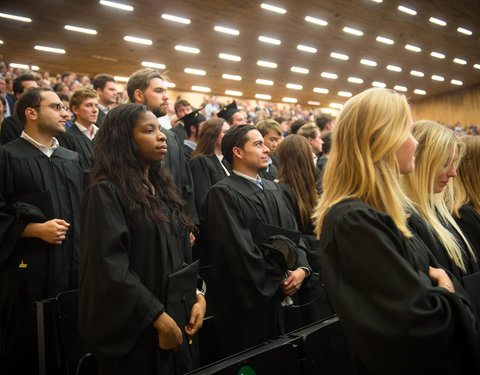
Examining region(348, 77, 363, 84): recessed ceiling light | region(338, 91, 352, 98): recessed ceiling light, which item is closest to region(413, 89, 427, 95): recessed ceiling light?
region(338, 91, 352, 98): recessed ceiling light

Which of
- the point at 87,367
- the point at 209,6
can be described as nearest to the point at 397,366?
the point at 87,367

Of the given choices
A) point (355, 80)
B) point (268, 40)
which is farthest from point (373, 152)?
point (355, 80)

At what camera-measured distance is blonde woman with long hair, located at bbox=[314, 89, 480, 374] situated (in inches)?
51.7

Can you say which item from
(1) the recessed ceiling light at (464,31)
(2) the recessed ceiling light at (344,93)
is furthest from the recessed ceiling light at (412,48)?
(2) the recessed ceiling light at (344,93)

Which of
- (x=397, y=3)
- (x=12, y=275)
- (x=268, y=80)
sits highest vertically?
(x=268, y=80)

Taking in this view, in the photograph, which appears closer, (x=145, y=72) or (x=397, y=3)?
(x=145, y=72)

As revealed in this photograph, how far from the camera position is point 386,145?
5.17 feet

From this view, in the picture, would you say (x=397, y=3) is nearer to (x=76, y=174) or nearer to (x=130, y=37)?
(x=130, y=37)

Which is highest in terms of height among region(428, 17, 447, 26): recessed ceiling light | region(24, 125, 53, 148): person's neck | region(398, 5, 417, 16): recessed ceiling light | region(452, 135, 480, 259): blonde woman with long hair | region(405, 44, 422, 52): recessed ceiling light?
region(405, 44, 422, 52): recessed ceiling light

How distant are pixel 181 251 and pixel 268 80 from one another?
1866cm

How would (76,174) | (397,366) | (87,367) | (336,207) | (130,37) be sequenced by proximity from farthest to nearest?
(130,37) < (76,174) < (87,367) < (336,207) < (397,366)

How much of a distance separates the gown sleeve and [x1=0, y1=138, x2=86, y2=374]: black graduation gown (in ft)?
3.75

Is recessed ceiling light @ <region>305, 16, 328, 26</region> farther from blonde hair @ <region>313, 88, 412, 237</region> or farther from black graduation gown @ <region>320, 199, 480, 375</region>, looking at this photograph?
black graduation gown @ <region>320, 199, 480, 375</region>

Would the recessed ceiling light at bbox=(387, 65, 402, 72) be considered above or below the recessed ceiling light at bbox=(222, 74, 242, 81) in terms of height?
below
